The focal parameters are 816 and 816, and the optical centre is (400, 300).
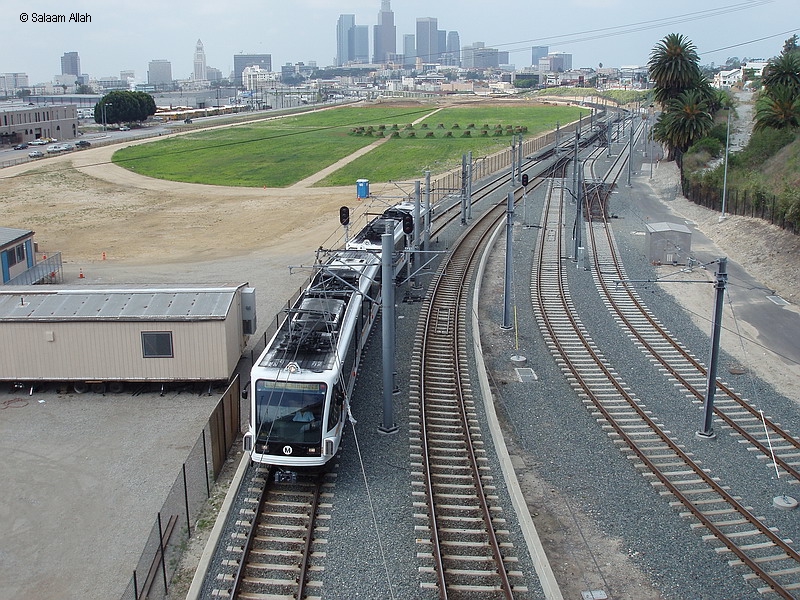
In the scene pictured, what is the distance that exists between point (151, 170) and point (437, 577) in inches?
3040

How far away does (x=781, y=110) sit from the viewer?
53.8 metres

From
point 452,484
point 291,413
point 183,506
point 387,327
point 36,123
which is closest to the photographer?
point 183,506

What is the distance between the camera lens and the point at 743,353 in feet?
82.3

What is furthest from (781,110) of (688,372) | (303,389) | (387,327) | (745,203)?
(303,389)

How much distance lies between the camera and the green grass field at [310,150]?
78562mm

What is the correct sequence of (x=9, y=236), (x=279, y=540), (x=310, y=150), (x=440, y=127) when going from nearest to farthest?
(x=279, y=540)
(x=9, y=236)
(x=310, y=150)
(x=440, y=127)

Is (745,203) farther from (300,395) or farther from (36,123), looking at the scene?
(36,123)

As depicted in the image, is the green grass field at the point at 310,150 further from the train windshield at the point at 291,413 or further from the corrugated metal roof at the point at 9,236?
the train windshield at the point at 291,413

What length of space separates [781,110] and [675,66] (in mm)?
16961

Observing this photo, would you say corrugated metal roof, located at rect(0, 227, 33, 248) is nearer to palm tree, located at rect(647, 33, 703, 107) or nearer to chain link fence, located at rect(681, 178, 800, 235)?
chain link fence, located at rect(681, 178, 800, 235)

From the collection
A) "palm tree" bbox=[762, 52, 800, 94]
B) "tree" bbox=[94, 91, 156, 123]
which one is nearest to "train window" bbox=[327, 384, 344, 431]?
"palm tree" bbox=[762, 52, 800, 94]

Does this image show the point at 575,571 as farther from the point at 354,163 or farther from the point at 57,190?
the point at 354,163

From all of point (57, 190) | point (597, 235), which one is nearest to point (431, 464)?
point (597, 235)

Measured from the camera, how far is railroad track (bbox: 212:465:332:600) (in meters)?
12.8
